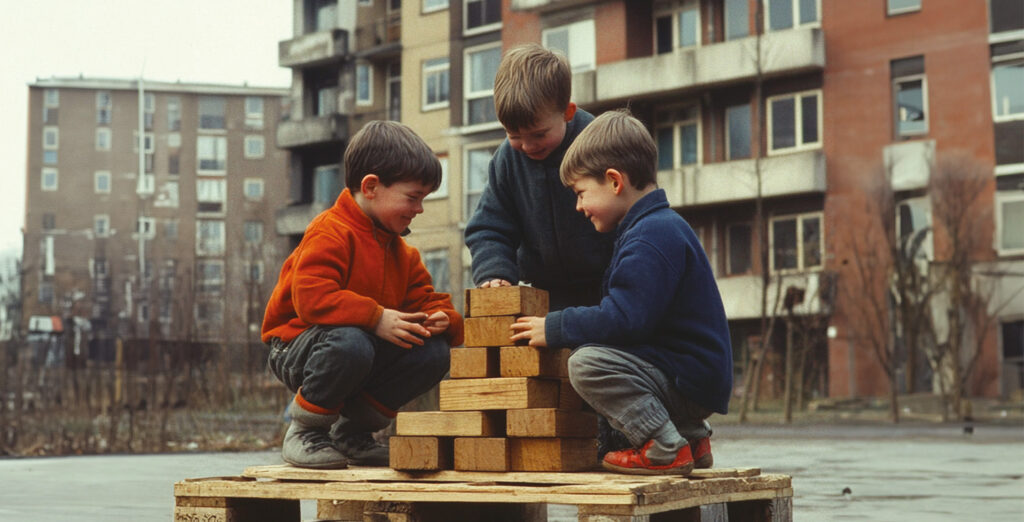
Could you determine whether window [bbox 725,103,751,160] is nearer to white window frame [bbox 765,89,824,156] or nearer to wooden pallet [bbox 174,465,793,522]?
white window frame [bbox 765,89,824,156]

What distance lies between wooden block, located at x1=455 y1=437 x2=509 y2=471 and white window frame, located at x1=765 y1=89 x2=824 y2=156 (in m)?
28.4

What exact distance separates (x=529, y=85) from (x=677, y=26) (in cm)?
3050

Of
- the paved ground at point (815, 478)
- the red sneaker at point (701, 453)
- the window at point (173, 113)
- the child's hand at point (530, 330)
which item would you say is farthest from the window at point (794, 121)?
the window at point (173, 113)

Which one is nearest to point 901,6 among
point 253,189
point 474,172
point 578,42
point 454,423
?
point 578,42

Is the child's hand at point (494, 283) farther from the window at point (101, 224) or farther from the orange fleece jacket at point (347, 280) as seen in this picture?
the window at point (101, 224)

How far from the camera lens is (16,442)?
534 inches

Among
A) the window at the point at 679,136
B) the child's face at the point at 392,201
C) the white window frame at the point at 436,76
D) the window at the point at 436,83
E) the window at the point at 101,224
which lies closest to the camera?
the child's face at the point at 392,201

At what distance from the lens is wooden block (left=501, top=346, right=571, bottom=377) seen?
368 centimetres

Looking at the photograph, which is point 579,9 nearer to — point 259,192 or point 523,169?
point 523,169

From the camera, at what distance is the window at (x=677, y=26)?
33281 mm

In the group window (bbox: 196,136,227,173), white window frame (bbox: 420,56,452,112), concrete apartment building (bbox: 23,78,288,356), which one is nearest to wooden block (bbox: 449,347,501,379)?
Result: white window frame (bbox: 420,56,452,112)

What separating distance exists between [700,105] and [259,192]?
55.8 m

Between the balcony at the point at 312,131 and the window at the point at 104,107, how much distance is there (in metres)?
47.7

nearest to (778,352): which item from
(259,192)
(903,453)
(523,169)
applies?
(903,453)
